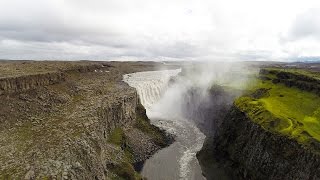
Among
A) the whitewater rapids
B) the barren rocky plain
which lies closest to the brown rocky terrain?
the barren rocky plain

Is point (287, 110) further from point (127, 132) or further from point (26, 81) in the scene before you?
point (26, 81)

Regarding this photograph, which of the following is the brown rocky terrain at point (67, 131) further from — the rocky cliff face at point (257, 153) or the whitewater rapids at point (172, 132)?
the rocky cliff face at point (257, 153)

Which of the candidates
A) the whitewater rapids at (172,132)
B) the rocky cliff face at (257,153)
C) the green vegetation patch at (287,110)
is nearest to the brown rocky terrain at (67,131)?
the whitewater rapids at (172,132)

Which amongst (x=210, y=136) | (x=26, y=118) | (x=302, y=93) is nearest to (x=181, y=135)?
(x=210, y=136)

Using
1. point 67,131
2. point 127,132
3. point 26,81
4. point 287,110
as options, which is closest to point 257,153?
point 287,110

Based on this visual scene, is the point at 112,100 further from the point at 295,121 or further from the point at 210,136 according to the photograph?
the point at 295,121

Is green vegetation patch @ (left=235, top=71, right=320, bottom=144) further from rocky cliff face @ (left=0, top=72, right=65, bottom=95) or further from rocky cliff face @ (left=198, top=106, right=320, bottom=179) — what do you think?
rocky cliff face @ (left=0, top=72, right=65, bottom=95)
